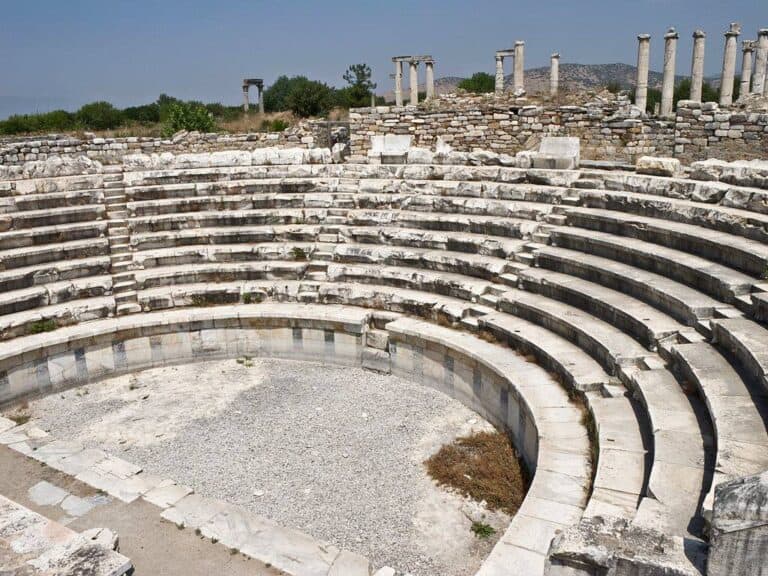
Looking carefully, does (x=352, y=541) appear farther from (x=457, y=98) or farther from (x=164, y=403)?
(x=457, y=98)

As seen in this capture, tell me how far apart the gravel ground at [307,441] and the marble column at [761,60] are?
87.5 feet

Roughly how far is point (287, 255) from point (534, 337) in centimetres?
521

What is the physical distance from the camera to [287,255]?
12.2m

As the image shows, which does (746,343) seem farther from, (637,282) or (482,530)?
(482,530)

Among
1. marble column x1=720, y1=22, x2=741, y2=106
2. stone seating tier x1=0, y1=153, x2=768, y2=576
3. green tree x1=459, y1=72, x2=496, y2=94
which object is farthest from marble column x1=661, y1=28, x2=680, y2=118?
green tree x1=459, y1=72, x2=496, y2=94

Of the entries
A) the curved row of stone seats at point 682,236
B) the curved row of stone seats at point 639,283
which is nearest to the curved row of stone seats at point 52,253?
the curved row of stone seats at point 639,283

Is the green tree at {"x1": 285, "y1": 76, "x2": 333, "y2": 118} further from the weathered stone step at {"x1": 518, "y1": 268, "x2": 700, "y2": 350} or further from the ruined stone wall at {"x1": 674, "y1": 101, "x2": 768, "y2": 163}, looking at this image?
the weathered stone step at {"x1": 518, "y1": 268, "x2": 700, "y2": 350}

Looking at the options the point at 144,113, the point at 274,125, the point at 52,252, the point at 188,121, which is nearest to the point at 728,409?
the point at 52,252

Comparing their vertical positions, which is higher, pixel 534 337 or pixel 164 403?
pixel 534 337

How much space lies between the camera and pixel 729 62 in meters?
28.4

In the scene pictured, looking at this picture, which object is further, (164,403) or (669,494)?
(164,403)

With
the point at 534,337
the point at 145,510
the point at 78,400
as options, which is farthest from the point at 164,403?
the point at 534,337

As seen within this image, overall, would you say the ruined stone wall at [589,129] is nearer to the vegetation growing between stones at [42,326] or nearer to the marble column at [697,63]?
the vegetation growing between stones at [42,326]

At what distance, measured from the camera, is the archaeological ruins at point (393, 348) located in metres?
5.38
